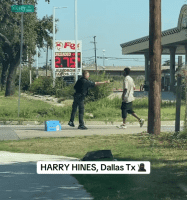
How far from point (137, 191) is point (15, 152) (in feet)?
15.6

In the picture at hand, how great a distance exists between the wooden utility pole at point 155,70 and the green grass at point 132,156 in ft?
1.25

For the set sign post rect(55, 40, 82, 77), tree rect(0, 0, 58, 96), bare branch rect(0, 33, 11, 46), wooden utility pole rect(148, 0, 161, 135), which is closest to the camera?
wooden utility pole rect(148, 0, 161, 135)

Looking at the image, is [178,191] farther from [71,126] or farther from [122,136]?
[71,126]

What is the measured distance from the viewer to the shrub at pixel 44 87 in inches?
1687

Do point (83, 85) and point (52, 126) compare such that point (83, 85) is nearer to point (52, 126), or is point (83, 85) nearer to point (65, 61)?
point (52, 126)

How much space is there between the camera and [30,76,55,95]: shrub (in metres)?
42.9

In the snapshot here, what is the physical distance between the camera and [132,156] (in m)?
9.46

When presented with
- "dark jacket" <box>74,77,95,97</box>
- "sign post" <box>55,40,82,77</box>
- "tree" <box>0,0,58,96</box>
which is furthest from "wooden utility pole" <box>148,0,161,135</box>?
"sign post" <box>55,40,82,77</box>

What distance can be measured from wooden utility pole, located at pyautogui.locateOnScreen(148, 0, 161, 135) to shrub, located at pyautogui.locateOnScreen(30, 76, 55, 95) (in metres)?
29.8
